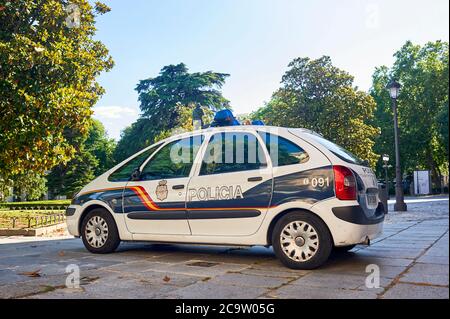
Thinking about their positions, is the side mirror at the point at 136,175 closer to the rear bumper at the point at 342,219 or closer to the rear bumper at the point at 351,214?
the rear bumper at the point at 342,219

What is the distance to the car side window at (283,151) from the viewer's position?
201 inches

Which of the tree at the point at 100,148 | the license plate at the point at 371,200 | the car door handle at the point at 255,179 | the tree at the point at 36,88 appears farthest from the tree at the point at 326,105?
the tree at the point at 100,148

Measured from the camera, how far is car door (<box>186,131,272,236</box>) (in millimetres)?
5191

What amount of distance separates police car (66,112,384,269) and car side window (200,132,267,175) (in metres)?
0.01

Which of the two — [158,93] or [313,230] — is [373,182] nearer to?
[313,230]

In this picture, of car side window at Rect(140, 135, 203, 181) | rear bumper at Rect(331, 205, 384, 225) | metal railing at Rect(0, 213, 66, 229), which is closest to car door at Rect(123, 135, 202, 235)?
car side window at Rect(140, 135, 203, 181)

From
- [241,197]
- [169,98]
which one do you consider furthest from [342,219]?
[169,98]

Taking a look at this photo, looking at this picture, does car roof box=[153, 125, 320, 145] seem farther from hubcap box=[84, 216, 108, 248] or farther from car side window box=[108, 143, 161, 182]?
hubcap box=[84, 216, 108, 248]

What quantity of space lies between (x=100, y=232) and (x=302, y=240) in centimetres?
320

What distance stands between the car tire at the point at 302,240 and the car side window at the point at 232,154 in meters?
0.80

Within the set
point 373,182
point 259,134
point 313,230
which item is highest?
point 259,134
